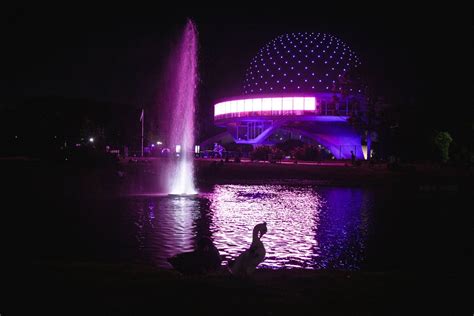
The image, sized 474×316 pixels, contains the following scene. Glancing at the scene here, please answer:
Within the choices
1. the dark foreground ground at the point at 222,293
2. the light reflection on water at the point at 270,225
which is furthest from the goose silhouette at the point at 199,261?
the light reflection on water at the point at 270,225

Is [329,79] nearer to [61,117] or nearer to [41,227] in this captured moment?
[61,117]

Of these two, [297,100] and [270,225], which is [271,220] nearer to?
[270,225]

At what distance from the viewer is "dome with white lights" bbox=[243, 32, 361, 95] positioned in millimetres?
96000

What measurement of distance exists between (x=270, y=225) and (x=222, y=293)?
367 inches

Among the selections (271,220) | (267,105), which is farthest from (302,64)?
(271,220)

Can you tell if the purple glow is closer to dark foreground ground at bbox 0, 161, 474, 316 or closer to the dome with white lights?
the dome with white lights

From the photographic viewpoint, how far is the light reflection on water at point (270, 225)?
12.2 m

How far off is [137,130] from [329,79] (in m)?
39.1

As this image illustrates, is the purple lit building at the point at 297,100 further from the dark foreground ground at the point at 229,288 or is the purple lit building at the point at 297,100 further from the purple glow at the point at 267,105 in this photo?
the dark foreground ground at the point at 229,288

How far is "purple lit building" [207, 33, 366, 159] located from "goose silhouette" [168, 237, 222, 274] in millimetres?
71939

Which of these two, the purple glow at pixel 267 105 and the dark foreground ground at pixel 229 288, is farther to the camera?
the purple glow at pixel 267 105

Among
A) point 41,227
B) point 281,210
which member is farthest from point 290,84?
point 41,227

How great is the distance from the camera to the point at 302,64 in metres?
99.0

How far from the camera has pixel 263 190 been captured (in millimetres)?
30141
